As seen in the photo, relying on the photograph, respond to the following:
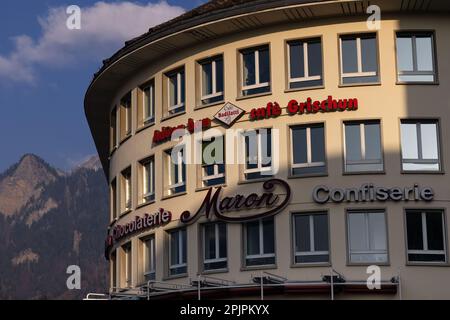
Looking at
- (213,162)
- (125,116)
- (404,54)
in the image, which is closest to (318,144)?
(213,162)

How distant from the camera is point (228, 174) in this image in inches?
1519

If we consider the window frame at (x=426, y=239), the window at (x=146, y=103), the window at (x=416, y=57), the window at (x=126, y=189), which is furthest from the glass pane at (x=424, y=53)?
the window at (x=126, y=189)

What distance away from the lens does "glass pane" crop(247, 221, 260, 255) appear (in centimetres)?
3756

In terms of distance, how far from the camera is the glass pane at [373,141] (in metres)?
37.1

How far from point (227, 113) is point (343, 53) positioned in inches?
200

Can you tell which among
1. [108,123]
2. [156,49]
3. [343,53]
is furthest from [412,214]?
[108,123]

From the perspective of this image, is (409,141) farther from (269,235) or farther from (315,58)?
(269,235)

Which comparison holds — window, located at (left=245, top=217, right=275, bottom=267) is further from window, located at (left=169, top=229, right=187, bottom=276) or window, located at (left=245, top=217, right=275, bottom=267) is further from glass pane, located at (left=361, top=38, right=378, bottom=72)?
glass pane, located at (left=361, top=38, right=378, bottom=72)

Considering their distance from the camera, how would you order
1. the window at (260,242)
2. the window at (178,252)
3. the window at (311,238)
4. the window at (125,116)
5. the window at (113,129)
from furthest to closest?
the window at (113,129) < the window at (125,116) < the window at (178,252) < the window at (260,242) < the window at (311,238)

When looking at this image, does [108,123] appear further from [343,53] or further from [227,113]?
[343,53]

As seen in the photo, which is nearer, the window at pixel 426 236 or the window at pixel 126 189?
the window at pixel 426 236

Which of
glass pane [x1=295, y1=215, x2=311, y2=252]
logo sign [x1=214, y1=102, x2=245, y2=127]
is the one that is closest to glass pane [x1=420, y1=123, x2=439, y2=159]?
glass pane [x1=295, y1=215, x2=311, y2=252]

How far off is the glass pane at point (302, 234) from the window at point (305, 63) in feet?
17.0

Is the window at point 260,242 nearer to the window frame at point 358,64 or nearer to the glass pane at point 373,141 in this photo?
the glass pane at point 373,141
